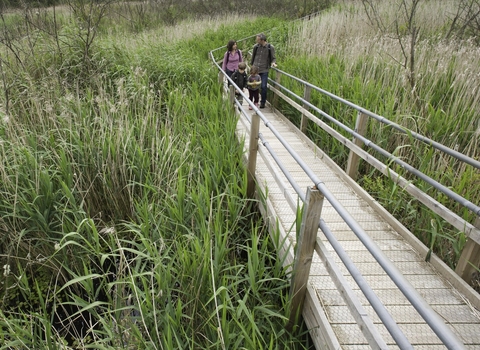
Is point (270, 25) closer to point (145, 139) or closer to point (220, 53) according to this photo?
point (220, 53)

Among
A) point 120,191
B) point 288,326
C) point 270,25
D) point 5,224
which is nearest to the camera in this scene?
point 288,326

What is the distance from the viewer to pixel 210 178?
135 inches

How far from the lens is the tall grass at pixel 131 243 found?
2184 millimetres

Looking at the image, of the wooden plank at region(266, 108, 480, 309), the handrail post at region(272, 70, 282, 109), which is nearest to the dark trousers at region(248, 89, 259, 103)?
the handrail post at region(272, 70, 282, 109)

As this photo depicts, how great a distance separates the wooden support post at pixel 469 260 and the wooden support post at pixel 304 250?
3.93 ft

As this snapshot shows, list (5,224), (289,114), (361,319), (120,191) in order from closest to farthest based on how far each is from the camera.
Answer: (361,319) < (5,224) < (120,191) < (289,114)

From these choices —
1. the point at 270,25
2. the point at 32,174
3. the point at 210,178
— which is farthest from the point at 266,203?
the point at 270,25

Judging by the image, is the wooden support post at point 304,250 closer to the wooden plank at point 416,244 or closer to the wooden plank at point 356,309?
the wooden plank at point 356,309

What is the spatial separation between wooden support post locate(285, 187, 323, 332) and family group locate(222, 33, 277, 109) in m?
5.27

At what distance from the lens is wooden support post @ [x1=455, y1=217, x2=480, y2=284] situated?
2365 mm

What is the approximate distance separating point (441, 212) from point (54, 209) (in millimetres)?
3417

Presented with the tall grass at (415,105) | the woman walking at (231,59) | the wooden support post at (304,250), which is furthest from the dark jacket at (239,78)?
the wooden support post at (304,250)

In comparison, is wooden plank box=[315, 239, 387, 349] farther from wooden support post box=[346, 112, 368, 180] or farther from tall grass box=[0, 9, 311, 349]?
wooden support post box=[346, 112, 368, 180]

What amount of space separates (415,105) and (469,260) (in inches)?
111
